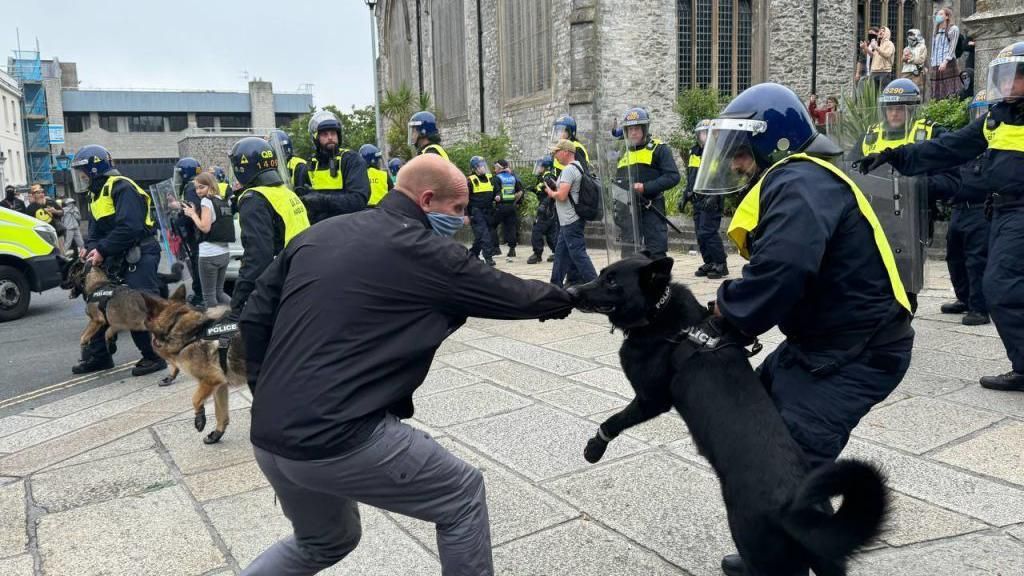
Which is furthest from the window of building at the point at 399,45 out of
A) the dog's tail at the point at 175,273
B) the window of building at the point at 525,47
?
the dog's tail at the point at 175,273

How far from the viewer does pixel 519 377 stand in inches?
243

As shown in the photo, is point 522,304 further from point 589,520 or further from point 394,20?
point 394,20

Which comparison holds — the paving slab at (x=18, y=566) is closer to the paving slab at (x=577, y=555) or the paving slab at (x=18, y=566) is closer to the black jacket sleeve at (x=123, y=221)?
the paving slab at (x=577, y=555)

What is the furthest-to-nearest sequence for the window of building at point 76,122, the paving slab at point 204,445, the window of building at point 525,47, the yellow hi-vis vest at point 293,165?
the window of building at point 76,122, the window of building at point 525,47, the yellow hi-vis vest at point 293,165, the paving slab at point 204,445

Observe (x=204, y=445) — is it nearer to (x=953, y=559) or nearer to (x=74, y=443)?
(x=74, y=443)

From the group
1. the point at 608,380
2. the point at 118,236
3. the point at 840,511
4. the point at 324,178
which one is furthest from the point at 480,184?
the point at 840,511

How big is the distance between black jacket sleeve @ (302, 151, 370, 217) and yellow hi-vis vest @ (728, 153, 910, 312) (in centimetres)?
488

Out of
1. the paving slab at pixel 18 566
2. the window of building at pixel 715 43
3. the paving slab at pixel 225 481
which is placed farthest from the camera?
the window of building at pixel 715 43

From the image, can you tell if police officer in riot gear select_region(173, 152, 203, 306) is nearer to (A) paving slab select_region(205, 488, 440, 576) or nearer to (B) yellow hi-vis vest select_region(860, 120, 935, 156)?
(A) paving slab select_region(205, 488, 440, 576)

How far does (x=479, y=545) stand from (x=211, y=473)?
269 cm

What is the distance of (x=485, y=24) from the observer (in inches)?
1121

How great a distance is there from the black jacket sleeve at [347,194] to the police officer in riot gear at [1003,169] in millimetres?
4289

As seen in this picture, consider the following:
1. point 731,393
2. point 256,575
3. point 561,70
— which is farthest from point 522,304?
point 561,70

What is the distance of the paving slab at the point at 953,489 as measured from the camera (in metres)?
3.45
